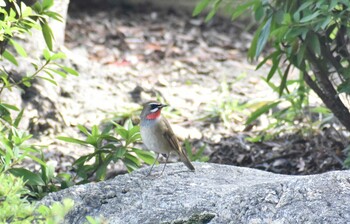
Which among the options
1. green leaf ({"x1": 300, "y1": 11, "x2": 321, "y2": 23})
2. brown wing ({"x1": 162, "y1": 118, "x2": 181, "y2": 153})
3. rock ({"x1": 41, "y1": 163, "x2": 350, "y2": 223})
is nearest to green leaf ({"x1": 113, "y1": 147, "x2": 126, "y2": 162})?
brown wing ({"x1": 162, "y1": 118, "x2": 181, "y2": 153})

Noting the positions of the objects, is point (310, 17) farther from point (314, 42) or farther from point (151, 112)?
point (151, 112)

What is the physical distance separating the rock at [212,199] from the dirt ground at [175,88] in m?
2.16

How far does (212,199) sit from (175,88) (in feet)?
15.9

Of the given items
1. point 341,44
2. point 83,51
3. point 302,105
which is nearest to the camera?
point 341,44

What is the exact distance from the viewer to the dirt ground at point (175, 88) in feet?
23.6

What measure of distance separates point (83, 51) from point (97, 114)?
2180 mm

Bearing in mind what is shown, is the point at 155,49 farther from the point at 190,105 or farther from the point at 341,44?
the point at 341,44

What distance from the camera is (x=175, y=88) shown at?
913cm

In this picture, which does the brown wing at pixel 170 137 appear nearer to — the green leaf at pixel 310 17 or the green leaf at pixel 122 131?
the green leaf at pixel 122 131

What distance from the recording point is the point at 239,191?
4297 millimetres

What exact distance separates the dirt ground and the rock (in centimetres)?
216

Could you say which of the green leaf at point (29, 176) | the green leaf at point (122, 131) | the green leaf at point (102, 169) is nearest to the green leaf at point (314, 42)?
the green leaf at point (122, 131)

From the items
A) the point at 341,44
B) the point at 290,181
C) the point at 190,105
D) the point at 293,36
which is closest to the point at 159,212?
the point at 290,181

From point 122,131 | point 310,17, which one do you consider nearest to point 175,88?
point 122,131
